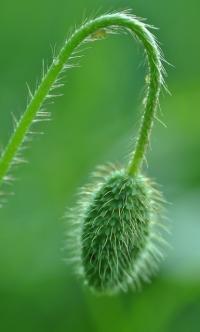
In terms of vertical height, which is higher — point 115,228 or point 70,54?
point 70,54

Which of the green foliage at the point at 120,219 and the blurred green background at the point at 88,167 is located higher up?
the green foliage at the point at 120,219

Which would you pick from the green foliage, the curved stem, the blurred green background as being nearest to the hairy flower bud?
the green foliage

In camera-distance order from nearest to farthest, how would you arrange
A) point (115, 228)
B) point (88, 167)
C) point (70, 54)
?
point (70, 54), point (115, 228), point (88, 167)

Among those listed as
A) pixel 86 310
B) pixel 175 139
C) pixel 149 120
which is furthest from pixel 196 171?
pixel 149 120

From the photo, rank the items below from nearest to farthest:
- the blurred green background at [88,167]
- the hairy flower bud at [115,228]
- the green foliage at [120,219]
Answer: the green foliage at [120,219]
the hairy flower bud at [115,228]
the blurred green background at [88,167]

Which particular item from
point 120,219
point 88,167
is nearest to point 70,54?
point 120,219

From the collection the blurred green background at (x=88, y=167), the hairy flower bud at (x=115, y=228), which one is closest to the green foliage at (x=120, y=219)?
the hairy flower bud at (x=115, y=228)

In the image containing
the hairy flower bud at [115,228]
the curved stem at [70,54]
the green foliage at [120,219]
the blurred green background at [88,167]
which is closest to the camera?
the curved stem at [70,54]

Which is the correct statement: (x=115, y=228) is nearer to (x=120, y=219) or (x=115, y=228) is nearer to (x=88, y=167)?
(x=120, y=219)

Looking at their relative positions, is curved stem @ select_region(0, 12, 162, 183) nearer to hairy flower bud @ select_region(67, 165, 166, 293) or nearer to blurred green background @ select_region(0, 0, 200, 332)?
hairy flower bud @ select_region(67, 165, 166, 293)

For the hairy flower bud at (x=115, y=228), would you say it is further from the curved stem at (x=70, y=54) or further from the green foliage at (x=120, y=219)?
the curved stem at (x=70, y=54)
